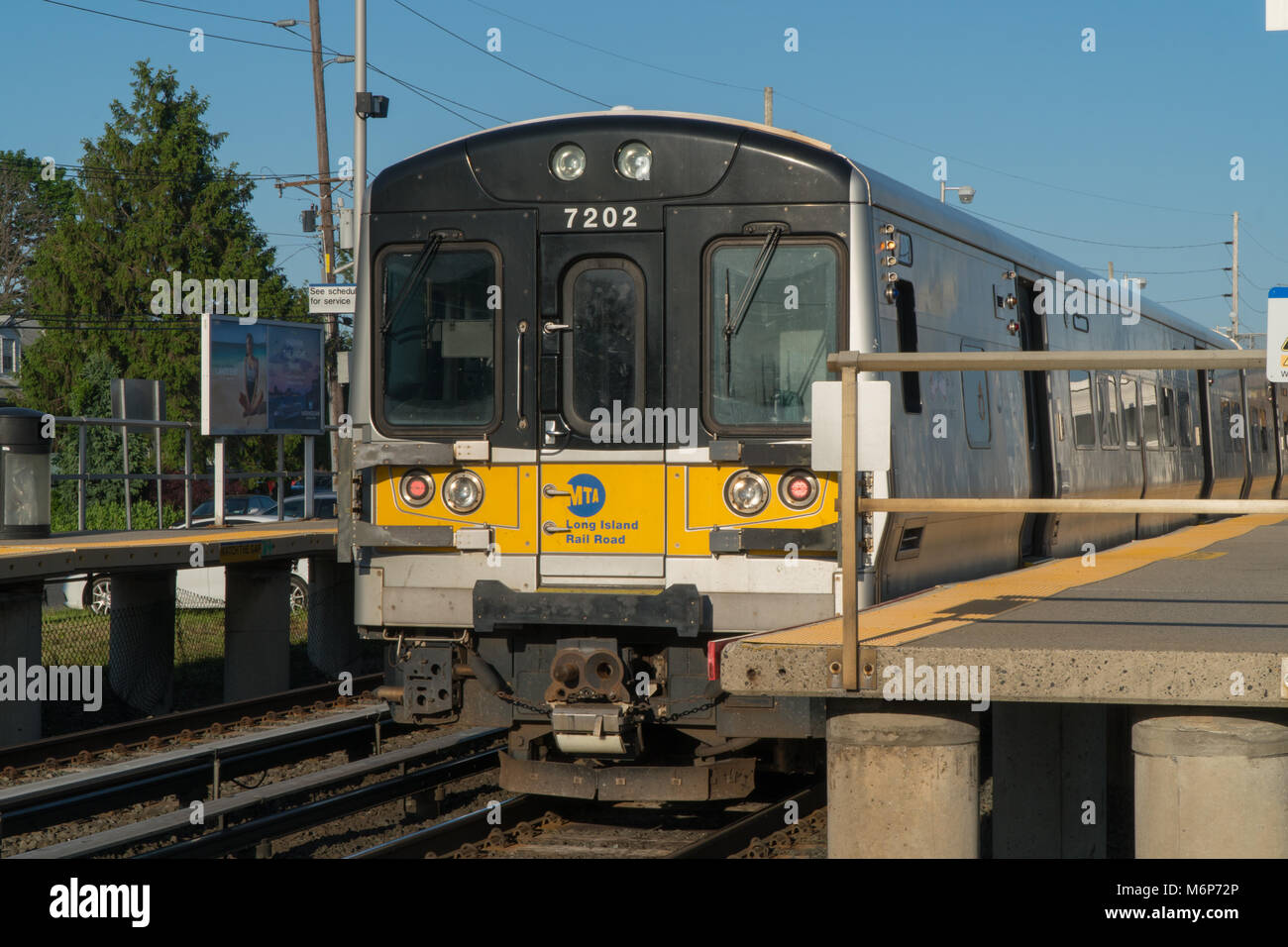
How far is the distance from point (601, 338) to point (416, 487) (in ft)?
4.00

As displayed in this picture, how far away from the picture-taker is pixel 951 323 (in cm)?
855

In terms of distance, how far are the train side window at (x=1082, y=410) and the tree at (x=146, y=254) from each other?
31.4m

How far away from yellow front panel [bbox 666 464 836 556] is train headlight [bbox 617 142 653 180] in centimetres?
146

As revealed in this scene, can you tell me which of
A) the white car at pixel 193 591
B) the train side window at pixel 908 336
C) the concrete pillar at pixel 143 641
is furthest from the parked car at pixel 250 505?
the train side window at pixel 908 336

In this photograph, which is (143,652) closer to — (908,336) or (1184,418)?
(908,336)

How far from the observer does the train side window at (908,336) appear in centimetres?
765

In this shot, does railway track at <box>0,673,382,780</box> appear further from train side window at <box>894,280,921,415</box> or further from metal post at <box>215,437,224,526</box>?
train side window at <box>894,280,921,415</box>

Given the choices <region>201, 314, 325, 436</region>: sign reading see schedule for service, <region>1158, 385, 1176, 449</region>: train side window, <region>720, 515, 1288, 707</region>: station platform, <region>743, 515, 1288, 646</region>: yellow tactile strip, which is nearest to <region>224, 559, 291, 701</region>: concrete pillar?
<region>201, 314, 325, 436</region>: sign reading see schedule for service

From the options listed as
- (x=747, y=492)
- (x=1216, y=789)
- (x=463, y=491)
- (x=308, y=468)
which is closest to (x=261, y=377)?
(x=308, y=468)

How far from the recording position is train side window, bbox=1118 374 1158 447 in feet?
42.7

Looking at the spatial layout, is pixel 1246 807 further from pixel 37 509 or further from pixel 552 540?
pixel 37 509

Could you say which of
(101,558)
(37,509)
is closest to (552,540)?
(101,558)

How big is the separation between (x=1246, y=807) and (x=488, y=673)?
153 inches

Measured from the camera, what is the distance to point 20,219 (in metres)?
54.6
